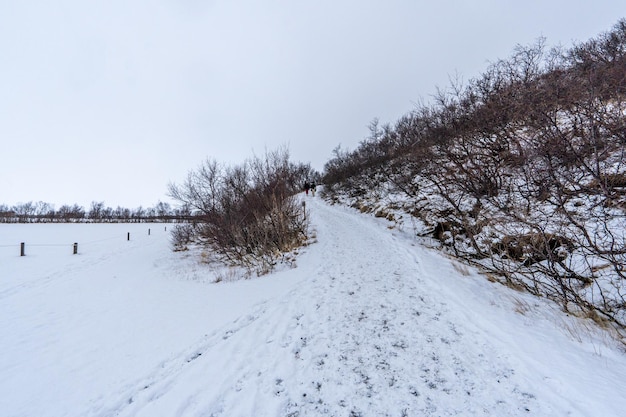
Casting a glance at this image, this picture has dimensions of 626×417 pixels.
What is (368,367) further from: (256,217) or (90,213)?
(90,213)

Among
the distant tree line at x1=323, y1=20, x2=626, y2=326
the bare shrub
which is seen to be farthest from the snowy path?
the bare shrub

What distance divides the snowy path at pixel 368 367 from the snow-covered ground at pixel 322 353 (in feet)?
0.06

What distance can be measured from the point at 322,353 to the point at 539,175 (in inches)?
250

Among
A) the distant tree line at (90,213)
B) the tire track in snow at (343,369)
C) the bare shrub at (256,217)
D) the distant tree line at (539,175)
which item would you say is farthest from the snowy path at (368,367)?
the distant tree line at (90,213)

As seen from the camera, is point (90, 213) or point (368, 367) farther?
point (90, 213)

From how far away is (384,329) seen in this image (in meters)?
4.00

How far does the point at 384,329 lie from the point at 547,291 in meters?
3.63

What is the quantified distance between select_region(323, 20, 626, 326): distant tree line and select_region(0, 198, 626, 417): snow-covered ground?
0.93m

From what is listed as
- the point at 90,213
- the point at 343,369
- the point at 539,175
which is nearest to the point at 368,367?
the point at 343,369

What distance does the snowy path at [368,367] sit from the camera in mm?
2520

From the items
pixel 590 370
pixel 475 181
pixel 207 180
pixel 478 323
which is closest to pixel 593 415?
pixel 590 370

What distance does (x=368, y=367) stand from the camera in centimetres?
311

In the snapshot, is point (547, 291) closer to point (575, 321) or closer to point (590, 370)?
point (575, 321)

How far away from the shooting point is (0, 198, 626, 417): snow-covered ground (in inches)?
102
